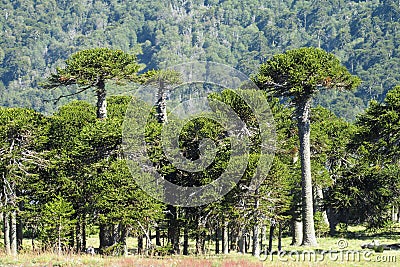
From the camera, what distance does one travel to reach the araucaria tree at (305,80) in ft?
113

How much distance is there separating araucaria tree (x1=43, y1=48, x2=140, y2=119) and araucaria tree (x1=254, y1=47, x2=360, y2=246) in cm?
850

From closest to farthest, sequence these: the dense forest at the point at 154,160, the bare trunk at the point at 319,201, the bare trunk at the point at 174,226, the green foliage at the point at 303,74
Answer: the dense forest at the point at 154,160 → the green foliage at the point at 303,74 → the bare trunk at the point at 174,226 → the bare trunk at the point at 319,201

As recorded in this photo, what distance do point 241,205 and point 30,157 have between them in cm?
1405

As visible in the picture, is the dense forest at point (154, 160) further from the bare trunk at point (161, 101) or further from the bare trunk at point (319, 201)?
the bare trunk at point (319, 201)

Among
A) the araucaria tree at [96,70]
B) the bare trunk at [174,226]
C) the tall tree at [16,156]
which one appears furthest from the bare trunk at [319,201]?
the tall tree at [16,156]

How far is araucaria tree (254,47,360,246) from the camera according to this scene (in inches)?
1362

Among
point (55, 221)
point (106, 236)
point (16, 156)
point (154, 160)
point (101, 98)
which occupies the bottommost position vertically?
point (106, 236)

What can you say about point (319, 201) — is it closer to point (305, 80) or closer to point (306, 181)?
point (306, 181)

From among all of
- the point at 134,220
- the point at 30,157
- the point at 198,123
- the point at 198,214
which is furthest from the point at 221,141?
the point at 30,157

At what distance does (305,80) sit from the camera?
3500 centimetres

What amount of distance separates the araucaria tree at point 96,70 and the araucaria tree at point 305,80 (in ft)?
27.9

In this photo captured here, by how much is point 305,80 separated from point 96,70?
13.1 metres

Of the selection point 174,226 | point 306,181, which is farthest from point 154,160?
→ point 306,181

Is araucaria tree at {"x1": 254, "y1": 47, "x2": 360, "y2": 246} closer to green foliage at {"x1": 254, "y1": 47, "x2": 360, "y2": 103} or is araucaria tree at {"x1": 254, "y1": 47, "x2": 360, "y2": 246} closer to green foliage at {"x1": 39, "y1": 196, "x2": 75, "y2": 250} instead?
green foliage at {"x1": 254, "y1": 47, "x2": 360, "y2": 103}
